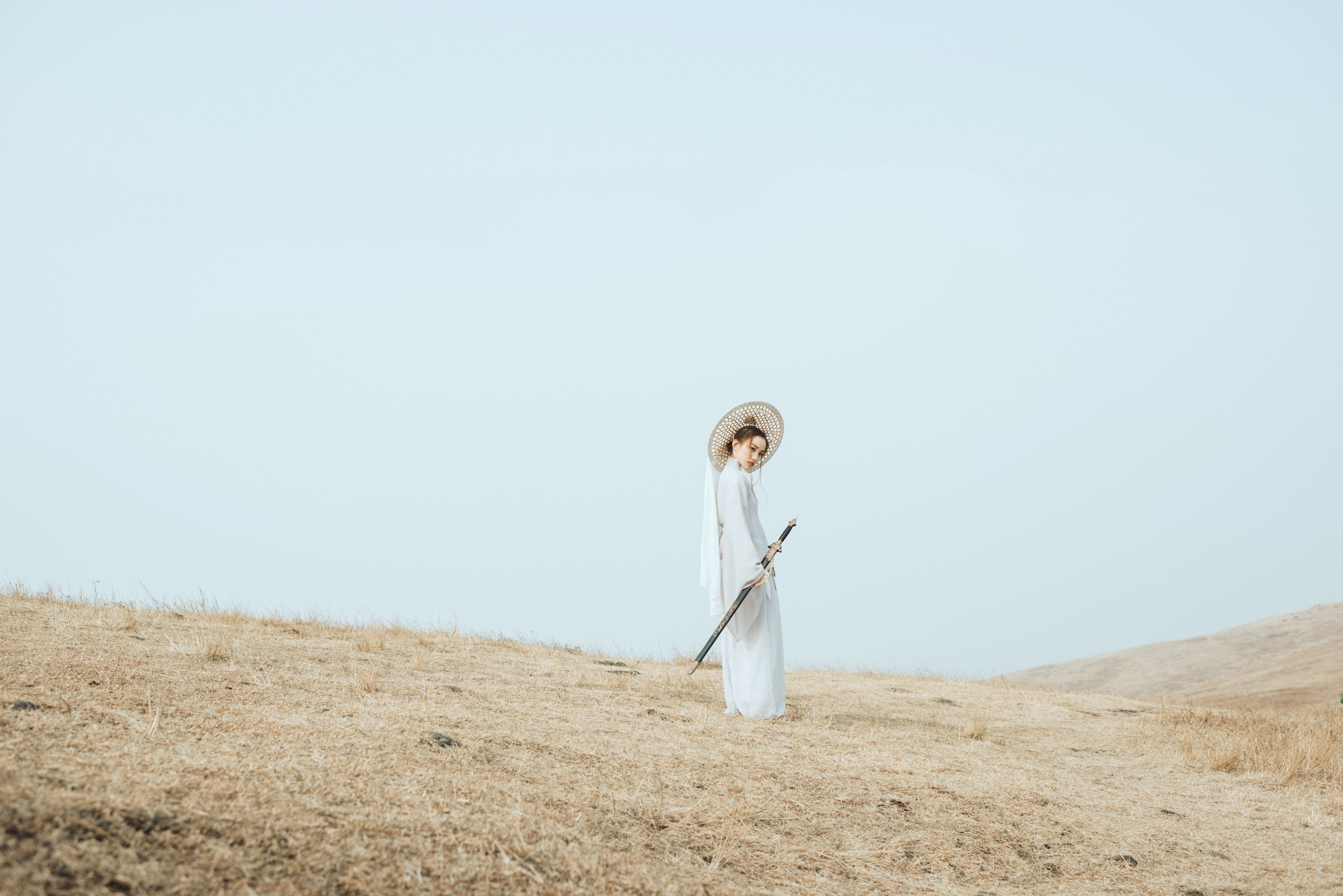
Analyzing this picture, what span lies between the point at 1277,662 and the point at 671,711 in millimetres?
16964

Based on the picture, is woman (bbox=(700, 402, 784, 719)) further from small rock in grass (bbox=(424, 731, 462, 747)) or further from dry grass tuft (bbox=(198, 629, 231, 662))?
dry grass tuft (bbox=(198, 629, 231, 662))

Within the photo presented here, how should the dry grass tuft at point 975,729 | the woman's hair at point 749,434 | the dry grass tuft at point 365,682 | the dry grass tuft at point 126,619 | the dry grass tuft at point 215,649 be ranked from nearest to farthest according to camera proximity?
the dry grass tuft at point 365,682
the dry grass tuft at point 215,649
the dry grass tuft at point 126,619
the dry grass tuft at point 975,729
the woman's hair at point 749,434

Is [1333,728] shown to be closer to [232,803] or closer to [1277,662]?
[1277,662]

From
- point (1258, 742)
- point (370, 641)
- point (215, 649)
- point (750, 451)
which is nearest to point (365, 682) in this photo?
point (215, 649)

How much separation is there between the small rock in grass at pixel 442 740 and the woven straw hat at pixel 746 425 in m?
4.43

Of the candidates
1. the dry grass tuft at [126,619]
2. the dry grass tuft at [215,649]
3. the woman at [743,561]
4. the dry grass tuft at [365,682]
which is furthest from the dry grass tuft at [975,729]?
the dry grass tuft at [126,619]

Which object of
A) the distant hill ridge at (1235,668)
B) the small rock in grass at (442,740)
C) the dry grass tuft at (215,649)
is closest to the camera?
the small rock in grass at (442,740)

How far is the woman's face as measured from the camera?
8.33 meters

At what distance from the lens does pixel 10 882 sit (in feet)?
7.58

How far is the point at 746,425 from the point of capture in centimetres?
848

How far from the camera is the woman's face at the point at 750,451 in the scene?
833 cm

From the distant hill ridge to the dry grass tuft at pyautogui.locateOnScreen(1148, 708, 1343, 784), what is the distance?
12.2 ft

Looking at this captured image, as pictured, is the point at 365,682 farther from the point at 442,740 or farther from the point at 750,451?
the point at 750,451

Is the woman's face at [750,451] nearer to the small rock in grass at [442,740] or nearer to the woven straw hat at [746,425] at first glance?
the woven straw hat at [746,425]
